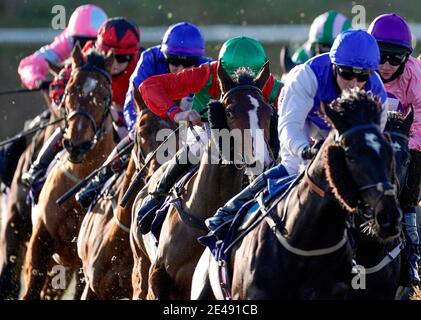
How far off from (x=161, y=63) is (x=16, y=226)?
9.32 ft

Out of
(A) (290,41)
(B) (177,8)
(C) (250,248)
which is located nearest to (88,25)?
(C) (250,248)

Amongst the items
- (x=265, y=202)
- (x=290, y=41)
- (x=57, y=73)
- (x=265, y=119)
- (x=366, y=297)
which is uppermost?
(x=290, y=41)

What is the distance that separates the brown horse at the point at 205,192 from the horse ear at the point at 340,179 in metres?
1.21

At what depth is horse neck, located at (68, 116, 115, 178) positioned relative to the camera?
1088 centimetres

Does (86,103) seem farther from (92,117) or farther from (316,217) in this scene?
(316,217)

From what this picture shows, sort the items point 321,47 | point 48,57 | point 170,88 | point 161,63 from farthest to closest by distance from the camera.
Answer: point 48,57 → point 321,47 → point 161,63 → point 170,88

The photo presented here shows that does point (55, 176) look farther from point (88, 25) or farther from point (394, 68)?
point (394, 68)

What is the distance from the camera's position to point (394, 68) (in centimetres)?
853

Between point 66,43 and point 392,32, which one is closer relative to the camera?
point 392,32

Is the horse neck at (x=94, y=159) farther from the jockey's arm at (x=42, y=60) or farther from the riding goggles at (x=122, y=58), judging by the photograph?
the jockey's arm at (x=42, y=60)

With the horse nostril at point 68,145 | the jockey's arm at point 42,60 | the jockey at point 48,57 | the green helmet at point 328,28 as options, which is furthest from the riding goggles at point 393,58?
the jockey's arm at point 42,60

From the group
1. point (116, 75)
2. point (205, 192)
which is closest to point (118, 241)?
point (205, 192)

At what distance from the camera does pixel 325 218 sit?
6.46 metres

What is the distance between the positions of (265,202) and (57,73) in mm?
4993
